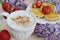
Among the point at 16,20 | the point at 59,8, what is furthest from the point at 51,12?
the point at 16,20

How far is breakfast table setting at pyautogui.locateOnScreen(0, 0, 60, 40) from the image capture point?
2.09ft

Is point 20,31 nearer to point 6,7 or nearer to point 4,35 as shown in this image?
point 4,35

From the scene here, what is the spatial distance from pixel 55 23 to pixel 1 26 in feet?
0.70

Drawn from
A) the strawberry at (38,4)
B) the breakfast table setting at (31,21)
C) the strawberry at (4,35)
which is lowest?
the strawberry at (4,35)

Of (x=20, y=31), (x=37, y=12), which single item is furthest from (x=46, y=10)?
(x=20, y=31)

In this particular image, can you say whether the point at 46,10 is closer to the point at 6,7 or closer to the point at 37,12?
the point at 37,12

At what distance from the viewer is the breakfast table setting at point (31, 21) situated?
0.64m

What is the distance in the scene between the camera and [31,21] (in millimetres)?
658

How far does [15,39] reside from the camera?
2.22 ft

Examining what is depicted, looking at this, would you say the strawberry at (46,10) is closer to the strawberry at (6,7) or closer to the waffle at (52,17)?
the waffle at (52,17)

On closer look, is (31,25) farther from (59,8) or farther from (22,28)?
(59,8)

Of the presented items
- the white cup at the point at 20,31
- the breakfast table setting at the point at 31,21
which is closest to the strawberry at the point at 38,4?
the breakfast table setting at the point at 31,21

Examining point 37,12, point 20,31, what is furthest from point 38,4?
point 20,31

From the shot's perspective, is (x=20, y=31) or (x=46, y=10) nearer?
(x=20, y=31)
